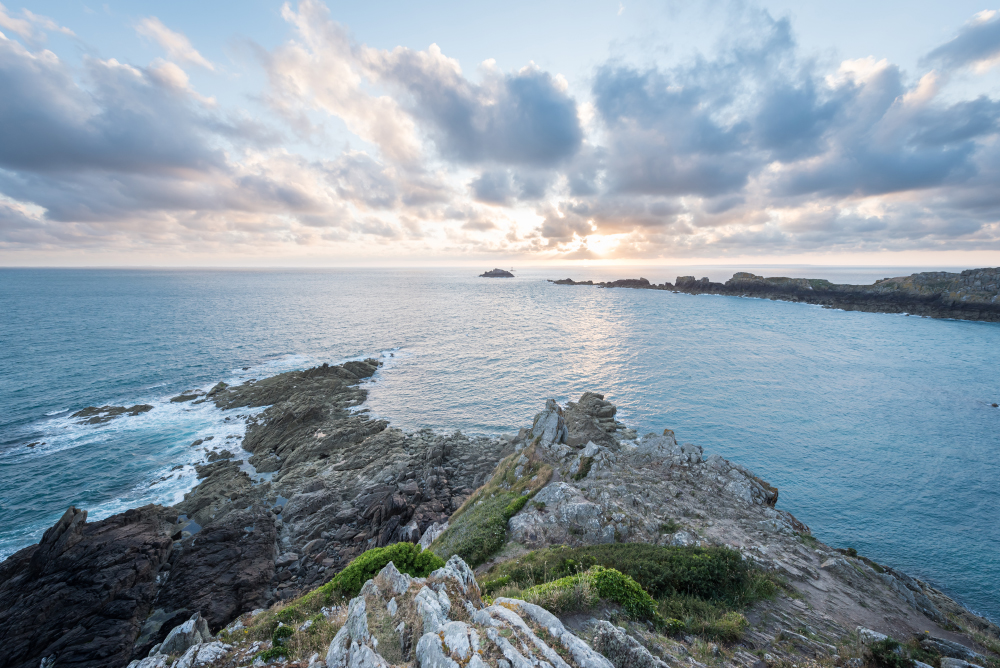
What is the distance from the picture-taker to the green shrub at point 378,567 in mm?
11711

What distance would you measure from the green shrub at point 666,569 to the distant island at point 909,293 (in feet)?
443

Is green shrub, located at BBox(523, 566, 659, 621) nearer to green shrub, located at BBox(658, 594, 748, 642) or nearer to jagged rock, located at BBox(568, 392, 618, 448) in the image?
green shrub, located at BBox(658, 594, 748, 642)

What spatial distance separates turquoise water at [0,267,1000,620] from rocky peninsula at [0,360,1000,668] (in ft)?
23.9

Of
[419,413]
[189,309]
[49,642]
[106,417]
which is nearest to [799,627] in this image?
[49,642]

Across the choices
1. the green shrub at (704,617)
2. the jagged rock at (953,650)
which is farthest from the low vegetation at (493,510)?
the jagged rock at (953,650)

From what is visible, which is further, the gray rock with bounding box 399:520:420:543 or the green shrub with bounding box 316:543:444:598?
the gray rock with bounding box 399:520:420:543

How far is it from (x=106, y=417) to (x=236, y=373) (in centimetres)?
1500

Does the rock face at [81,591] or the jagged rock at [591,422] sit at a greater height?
the jagged rock at [591,422]

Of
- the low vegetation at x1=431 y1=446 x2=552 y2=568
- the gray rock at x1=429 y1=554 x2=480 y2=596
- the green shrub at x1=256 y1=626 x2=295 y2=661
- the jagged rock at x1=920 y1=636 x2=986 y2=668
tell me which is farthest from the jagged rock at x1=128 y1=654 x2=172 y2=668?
the jagged rock at x1=920 y1=636 x2=986 y2=668

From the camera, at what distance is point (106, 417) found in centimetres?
3694

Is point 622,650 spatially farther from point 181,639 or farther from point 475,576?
point 181,639

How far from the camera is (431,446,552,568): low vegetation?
1587 centimetres

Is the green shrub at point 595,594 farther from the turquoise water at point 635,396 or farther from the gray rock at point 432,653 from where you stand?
the turquoise water at point 635,396

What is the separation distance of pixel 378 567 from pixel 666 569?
9444 mm
